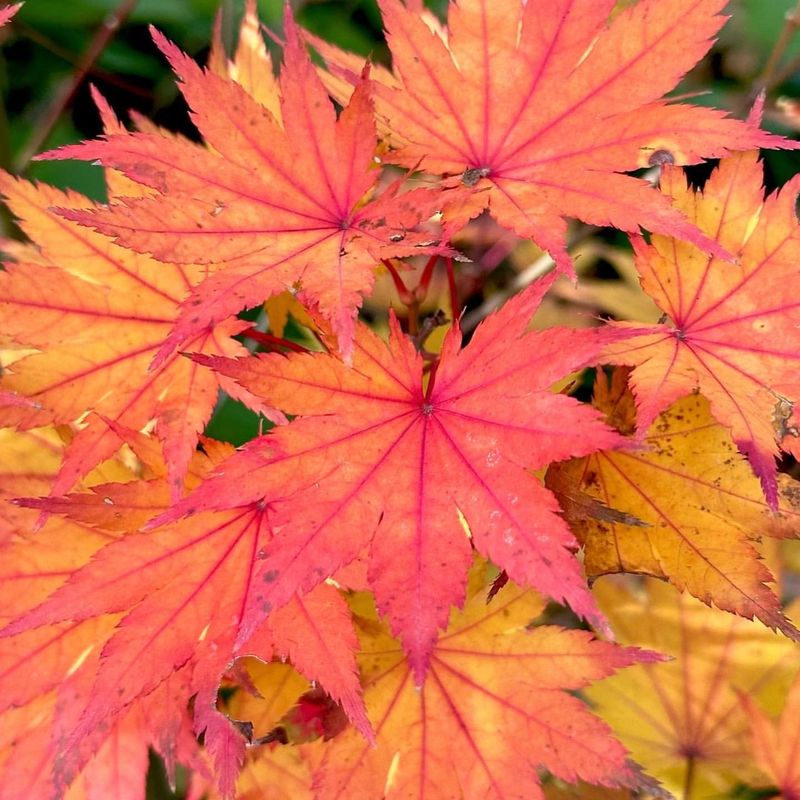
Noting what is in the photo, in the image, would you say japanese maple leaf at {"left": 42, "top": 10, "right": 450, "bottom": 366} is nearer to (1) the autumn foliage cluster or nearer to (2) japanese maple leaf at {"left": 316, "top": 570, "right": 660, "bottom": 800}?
(1) the autumn foliage cluster

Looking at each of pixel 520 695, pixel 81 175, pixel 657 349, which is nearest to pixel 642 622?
pixel 520 695

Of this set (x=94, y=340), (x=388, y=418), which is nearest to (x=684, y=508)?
(x=388, y=418)

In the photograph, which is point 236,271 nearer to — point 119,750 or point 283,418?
point 283,418

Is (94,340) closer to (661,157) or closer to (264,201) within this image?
(264,201)

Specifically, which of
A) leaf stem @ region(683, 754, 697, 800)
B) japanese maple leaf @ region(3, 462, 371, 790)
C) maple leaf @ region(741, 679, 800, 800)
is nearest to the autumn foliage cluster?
japanese maple leaf @ region(3, 462, 371, 790)

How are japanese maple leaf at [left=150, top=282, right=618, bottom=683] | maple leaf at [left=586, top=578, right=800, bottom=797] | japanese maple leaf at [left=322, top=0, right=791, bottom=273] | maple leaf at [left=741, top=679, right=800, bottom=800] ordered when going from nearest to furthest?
japanese maple leaf at [left=150, top=282, right=618, bottom=683]
japanese maple leaf at [left=322, top=0, right=791, bottom=273]
maple leaf at [left=741, top=679, right=800, bottom=800]
maple leaf at [left=586, top=578, right=800, bottom=797]
